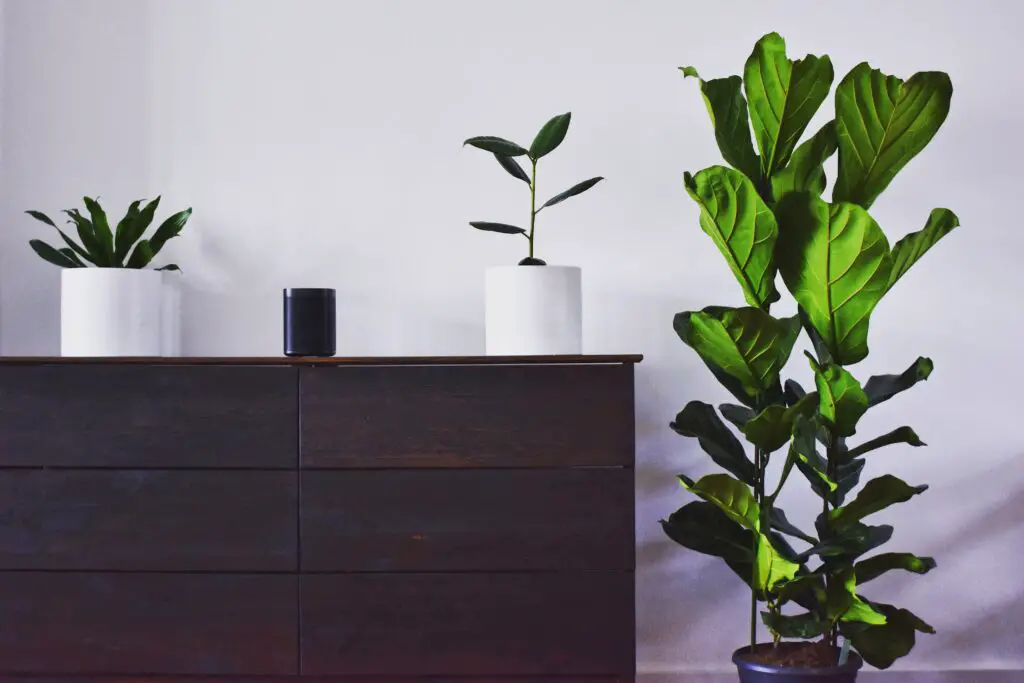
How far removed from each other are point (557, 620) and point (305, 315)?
2.69 ft

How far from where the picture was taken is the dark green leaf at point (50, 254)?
83.3 inches

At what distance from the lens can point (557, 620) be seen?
1895mm

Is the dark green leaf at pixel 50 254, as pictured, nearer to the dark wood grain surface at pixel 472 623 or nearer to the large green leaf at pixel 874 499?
the dark wood grain surface at pixel 472 623

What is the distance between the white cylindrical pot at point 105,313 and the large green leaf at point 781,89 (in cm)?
136

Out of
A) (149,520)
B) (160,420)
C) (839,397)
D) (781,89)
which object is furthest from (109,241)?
(839,397)

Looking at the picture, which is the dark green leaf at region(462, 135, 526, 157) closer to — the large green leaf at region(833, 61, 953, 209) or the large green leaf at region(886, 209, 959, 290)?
the large green leaf at region(833, 61, 953, 209)

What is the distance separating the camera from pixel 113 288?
2.04 m

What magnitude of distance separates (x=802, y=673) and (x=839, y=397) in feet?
1.75

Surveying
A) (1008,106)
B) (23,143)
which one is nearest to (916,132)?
(1008,106)

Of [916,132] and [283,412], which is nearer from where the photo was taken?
[916,132]

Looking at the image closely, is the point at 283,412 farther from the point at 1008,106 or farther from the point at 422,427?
the point at 1008,106

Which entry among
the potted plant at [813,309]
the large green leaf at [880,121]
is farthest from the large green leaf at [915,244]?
the large green leaf at [880,121]

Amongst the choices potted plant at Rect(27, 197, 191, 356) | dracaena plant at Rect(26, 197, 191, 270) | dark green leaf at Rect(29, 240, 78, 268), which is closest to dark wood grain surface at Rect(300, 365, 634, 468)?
potted plant at Rect(27, 197, 191, 356)

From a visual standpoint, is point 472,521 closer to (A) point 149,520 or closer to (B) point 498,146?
(A) point 149,520
